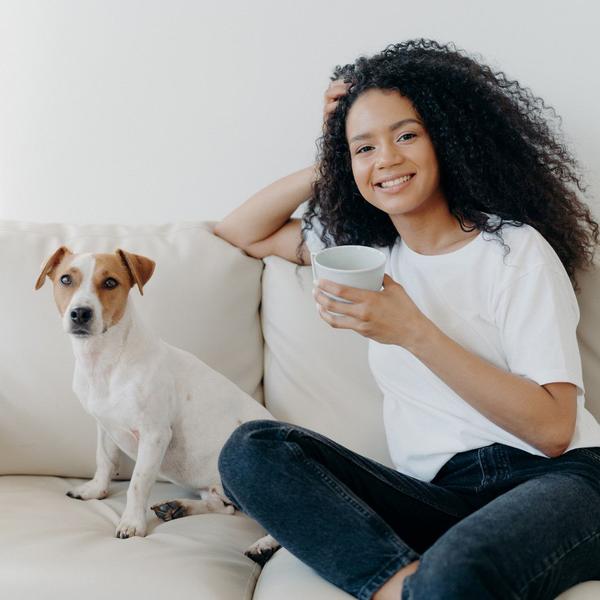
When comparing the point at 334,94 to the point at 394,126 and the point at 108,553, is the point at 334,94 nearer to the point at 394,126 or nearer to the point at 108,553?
the point at 394,126

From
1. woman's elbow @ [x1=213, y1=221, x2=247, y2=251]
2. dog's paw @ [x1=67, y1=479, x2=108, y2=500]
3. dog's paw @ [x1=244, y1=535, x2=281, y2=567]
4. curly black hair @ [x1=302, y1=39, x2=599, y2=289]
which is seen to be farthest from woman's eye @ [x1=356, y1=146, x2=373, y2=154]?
dog's paw @ [x1=67, y1=479, x2=108, y2=500]

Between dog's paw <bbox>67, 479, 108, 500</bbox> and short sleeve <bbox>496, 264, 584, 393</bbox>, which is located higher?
short sleeve <bbox>496, 264, 584, 393</bbox>

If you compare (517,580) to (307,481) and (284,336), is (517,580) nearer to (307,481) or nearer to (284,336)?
(307,481)

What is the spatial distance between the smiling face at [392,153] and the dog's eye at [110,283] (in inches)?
21.7

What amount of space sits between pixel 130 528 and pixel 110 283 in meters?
0.50

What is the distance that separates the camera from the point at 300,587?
127cm

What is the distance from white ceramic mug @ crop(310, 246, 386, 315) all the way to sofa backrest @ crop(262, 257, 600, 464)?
1.81 ft

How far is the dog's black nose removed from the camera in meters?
1.51

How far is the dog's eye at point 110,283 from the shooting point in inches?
61.7

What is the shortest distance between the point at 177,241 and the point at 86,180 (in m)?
0.53

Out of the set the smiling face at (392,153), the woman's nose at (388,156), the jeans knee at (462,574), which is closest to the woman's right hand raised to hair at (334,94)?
the smiling face at (392,153)

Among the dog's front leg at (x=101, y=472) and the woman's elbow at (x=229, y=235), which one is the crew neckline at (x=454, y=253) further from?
the dog's front leg at (x=101, y=472)

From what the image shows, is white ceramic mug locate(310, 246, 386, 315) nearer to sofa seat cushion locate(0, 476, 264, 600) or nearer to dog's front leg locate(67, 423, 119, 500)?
sofa seat cushion locate(0, 476, 264, 600)

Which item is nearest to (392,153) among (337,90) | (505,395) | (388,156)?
(388,156)
